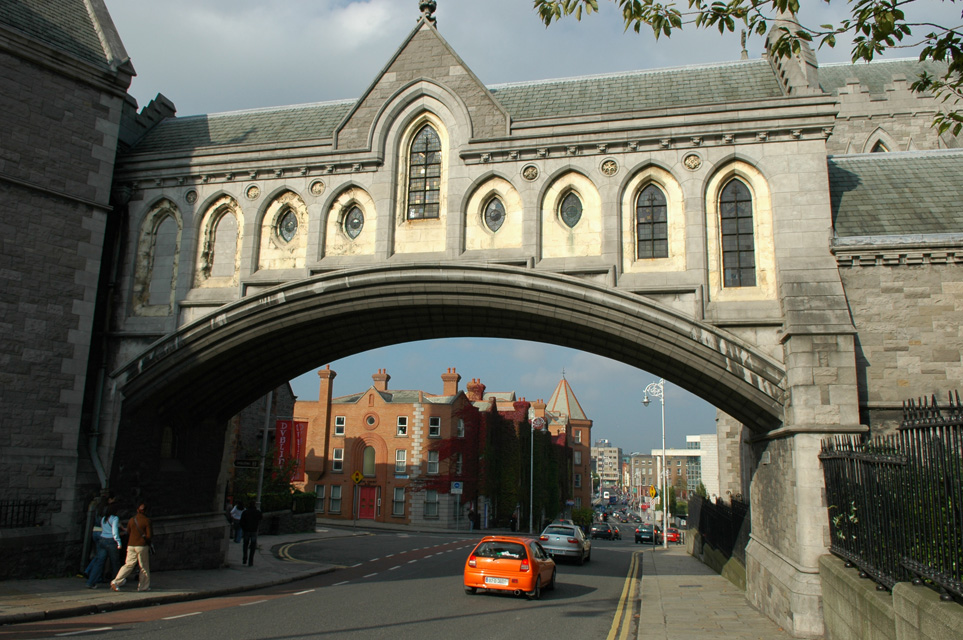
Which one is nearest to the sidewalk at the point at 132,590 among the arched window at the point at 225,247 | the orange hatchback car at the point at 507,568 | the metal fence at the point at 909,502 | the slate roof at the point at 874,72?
the orange hatchback car at the point at 507,568

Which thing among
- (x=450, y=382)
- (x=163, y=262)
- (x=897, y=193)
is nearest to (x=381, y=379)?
(x=450, y=382)

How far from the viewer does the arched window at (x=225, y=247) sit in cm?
1559

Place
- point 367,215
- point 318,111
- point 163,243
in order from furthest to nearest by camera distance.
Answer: point 318,111 → point 163,243 → point 367,215

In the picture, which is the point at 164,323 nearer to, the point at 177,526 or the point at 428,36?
the point at 177,526

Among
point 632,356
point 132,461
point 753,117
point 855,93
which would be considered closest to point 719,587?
point 632,356

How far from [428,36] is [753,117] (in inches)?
269

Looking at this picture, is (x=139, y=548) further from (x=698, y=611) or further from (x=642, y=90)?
(x=642, y=90)

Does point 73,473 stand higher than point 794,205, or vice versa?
point 794,205

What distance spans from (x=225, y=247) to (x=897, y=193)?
43.9ft

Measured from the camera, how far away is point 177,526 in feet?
55.2

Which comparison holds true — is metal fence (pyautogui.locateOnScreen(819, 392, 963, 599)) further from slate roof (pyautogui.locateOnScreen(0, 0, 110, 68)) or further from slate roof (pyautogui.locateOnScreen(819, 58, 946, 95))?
slate roof (pyautogui.locateOnScreen(819, 58, 946, 95))

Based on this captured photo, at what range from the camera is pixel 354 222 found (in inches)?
598

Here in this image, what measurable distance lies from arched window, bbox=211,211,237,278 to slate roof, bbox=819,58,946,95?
20861 mm

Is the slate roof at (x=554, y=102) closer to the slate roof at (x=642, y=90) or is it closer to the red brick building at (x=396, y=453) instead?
the slate roof at (x=642, y=90)
